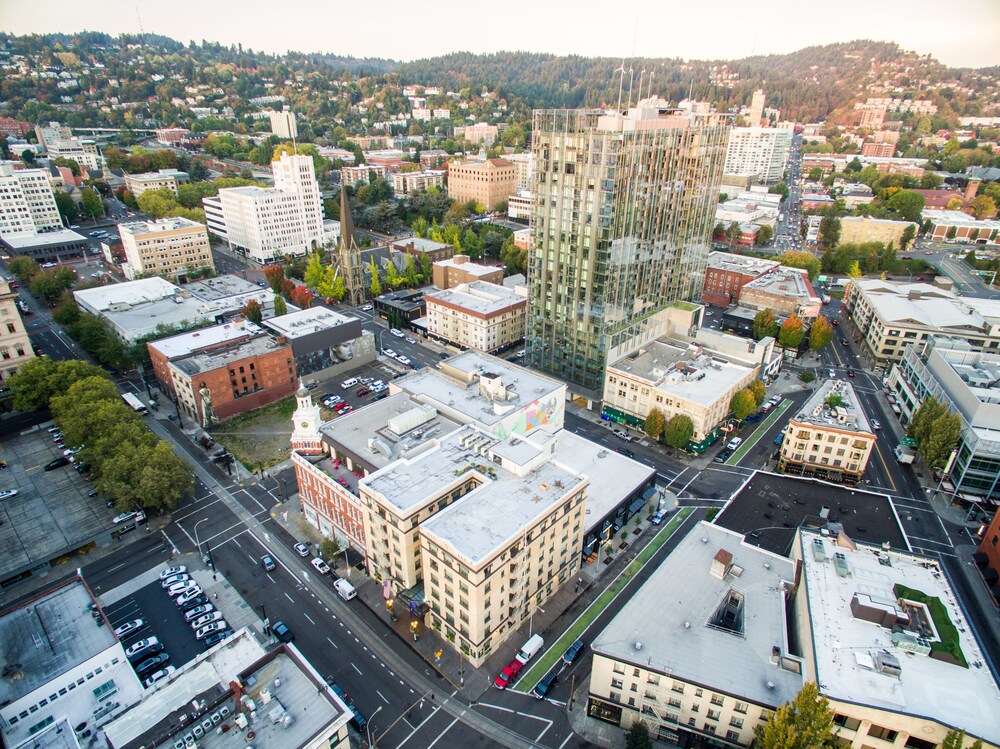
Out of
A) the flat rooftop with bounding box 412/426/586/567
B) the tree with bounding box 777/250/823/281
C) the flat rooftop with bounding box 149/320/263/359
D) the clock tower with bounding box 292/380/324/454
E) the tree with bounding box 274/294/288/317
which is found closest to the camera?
the flat rooftop with bounding box 412/426/586/567

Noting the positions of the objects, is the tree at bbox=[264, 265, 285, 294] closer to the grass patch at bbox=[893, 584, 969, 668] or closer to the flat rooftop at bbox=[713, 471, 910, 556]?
the flat rooftop at bbox=[713, 471, 910, 556]

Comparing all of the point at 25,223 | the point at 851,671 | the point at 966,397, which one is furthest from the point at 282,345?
the point at 25,223

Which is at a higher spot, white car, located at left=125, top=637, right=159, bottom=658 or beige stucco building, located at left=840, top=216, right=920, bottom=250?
beige stucco building, located at left=840, top=216, right=920, bottom=250

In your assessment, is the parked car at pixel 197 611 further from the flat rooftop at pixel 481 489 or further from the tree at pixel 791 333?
the tree at pixel 791 333

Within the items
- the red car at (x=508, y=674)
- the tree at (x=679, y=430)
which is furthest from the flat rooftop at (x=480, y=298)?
the red car at (x=508, y=674)

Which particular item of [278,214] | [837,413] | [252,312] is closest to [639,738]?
[837,413]

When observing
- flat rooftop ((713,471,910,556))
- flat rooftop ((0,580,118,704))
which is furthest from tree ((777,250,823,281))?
flat rooftop ((0,580,118,704))

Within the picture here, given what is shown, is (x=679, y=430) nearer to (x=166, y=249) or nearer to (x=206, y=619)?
(x=206, y=619)
